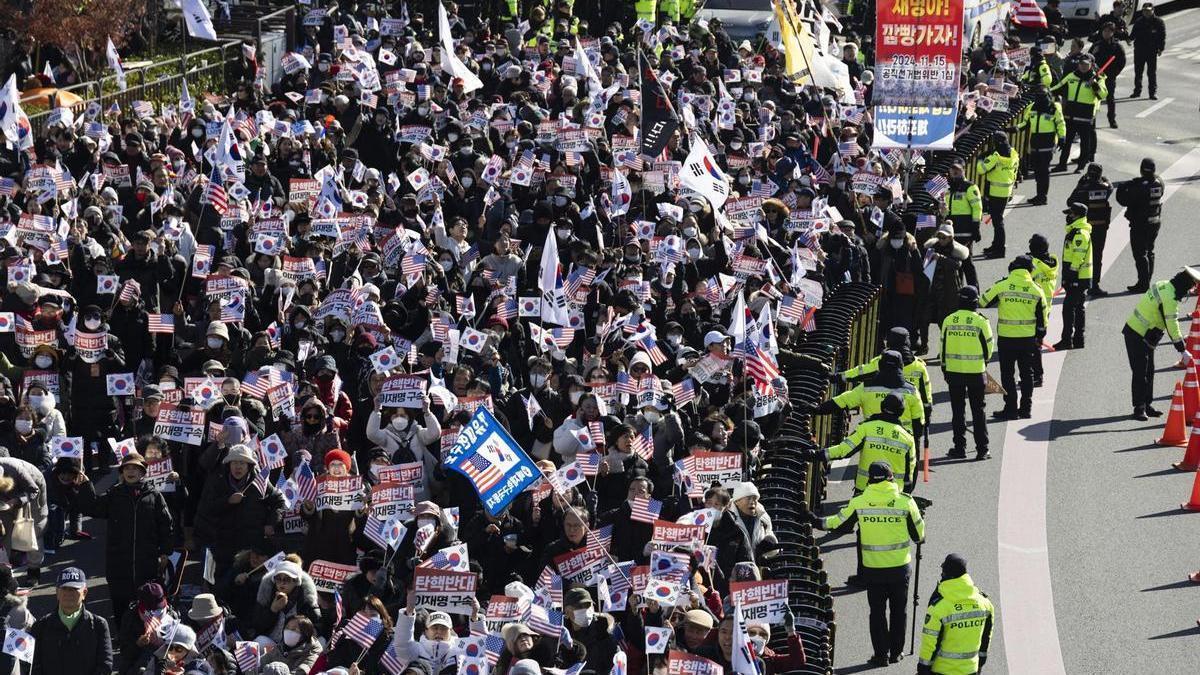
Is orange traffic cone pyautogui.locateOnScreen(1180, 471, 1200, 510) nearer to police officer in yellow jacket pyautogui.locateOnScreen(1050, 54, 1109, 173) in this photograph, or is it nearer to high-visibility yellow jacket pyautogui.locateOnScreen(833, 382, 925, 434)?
high-visibility yellow jacket pyautogui.locateOnScreen(833, 382, 925, 434)

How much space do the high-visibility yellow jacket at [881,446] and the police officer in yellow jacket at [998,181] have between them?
32.7 feet

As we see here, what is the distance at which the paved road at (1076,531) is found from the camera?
16266mm

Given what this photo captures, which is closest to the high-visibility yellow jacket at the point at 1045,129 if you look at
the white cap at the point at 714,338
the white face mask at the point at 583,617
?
the white cap at the point at 714,338

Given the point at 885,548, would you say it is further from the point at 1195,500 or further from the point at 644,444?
the point at 1195,500

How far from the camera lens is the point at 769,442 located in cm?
1778

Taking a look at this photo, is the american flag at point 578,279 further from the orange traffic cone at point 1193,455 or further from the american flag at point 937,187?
the american flag at point 937,187

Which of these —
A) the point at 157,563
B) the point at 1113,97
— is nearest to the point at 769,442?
the point at 157,563

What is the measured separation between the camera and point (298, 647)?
13.9m

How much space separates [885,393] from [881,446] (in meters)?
0.87

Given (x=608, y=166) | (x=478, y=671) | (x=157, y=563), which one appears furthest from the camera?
(x=608, y=166)

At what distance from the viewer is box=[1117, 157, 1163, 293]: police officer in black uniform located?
25422mm

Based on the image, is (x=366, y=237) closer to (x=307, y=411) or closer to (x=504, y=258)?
(x=504, y=258)

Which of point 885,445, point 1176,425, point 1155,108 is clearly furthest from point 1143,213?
point 1155,108

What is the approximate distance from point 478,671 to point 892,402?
227 inches
